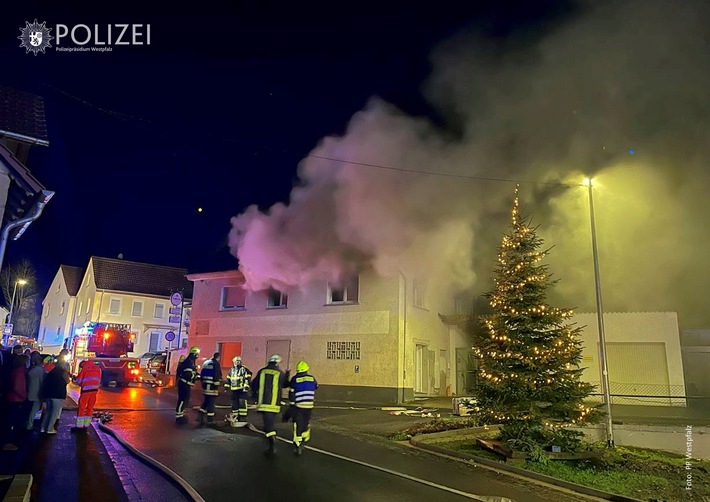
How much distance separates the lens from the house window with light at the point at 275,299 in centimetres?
2144

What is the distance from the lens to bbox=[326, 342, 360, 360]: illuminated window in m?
19.0

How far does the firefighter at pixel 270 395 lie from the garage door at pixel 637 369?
50.8ft

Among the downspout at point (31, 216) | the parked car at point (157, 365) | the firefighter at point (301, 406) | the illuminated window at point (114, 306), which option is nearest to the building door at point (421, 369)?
the firefighter at point (301, 406)

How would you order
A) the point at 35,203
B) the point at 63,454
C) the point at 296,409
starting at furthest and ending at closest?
the point at 35,203 < the point at 296,409 < the point at 63,454

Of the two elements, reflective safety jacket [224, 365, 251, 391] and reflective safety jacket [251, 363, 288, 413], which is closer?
reflective safety jacket [251, 363, 288, 413]

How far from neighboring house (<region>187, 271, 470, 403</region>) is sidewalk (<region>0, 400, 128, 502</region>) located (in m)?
10.9

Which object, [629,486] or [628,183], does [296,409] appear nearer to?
[629,486]

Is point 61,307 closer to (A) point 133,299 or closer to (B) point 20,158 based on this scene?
(A) point 133,299

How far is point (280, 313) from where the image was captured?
21.2m

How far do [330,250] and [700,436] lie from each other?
11.5 m

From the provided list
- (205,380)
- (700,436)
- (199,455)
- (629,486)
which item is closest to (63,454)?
(199,455)

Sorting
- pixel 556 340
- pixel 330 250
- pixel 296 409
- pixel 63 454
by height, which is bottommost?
pixel 63 454

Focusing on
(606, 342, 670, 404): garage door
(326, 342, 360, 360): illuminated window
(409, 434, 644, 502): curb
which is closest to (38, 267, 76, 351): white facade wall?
(326, 342, 360, 360): illuminated window

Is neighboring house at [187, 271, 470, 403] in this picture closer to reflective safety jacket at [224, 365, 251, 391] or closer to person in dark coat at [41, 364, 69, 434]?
reflective safety jacket at [224, 365, 251, 391]
